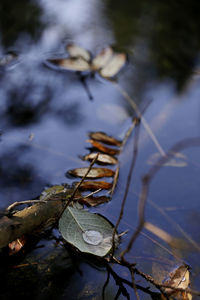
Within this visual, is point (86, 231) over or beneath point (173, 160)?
over

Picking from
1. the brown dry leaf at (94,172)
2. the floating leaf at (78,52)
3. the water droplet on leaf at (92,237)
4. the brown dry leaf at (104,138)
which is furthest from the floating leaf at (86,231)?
the floating leaf at (78,52)

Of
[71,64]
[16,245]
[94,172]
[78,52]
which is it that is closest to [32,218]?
[16,245]

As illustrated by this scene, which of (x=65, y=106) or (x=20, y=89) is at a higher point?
(x=20, y=89)

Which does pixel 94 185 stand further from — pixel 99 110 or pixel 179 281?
pixel 99 110

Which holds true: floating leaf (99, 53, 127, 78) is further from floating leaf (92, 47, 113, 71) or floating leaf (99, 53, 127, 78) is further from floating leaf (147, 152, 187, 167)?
floating leaf (147, 152, 187, 167)

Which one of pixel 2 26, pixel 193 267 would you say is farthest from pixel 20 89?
pixel 193 267

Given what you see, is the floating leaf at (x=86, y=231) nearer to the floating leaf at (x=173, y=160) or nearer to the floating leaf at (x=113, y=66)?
the floating leaf at (x=173, y=160)

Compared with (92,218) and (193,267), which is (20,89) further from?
(193,267)
